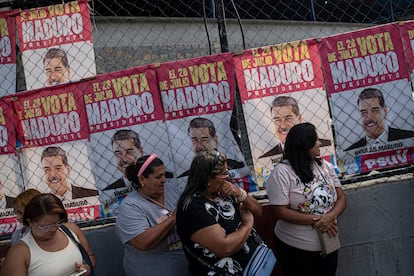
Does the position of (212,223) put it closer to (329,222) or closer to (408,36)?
(329,222)

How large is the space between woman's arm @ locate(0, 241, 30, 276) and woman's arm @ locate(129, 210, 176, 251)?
2.14 ft

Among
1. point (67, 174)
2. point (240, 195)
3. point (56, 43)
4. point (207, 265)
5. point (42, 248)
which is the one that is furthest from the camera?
point (56, 43)

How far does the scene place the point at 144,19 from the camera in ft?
22.4

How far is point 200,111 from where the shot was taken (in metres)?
3.70

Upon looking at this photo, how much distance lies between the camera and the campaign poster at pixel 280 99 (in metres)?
3.68

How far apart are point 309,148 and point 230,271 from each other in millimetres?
1036

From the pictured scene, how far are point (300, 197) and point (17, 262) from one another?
1792 millimetres

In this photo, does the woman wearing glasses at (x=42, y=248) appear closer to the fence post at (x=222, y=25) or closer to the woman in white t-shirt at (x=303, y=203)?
the woman in white t-shirt at (x=303, y=203)

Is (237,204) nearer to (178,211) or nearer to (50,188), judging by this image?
(178,211)

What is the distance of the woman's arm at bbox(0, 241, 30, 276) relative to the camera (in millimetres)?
2535

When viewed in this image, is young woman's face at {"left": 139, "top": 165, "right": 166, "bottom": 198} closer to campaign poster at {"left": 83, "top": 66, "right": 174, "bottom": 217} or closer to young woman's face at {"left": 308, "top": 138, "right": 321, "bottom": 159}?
campaign poster at {"left": 83, "top": 66, "right": 174, "bottom": 217}

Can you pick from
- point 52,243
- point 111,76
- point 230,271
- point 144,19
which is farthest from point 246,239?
point 144,19

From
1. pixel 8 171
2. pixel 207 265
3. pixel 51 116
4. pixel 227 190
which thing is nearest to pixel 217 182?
pixel 227 190

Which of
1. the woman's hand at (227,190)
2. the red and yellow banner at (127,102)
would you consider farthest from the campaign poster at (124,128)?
the woman's hand at (227,190)
